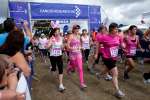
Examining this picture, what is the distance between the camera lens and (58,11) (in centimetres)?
2614

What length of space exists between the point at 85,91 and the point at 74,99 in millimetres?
829

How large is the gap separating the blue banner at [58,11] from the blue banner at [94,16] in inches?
16.5

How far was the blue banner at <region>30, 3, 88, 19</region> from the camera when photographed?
2517 cm

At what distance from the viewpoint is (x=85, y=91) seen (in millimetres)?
11102

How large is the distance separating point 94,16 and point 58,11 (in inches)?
120

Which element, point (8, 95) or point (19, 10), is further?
point (19, 10)

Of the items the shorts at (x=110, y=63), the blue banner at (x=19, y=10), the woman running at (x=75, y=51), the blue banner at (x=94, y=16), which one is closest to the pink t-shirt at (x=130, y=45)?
the woman running at (x=75, y=51)

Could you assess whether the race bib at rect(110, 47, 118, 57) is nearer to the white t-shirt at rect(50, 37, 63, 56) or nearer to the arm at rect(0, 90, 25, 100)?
the white t-shirt at rect(50, 37, 63, 56)

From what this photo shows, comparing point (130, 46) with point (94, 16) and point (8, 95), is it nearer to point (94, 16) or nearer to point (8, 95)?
point (8, 95)

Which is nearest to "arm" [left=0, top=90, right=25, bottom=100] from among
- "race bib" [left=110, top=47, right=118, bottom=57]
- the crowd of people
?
the crowd of people

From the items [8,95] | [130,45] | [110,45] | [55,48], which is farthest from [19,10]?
[8,95]

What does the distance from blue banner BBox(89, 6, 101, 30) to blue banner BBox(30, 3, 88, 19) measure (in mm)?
419

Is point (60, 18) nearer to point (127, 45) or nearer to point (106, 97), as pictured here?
point (127, 45)

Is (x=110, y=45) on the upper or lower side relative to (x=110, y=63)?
upper
